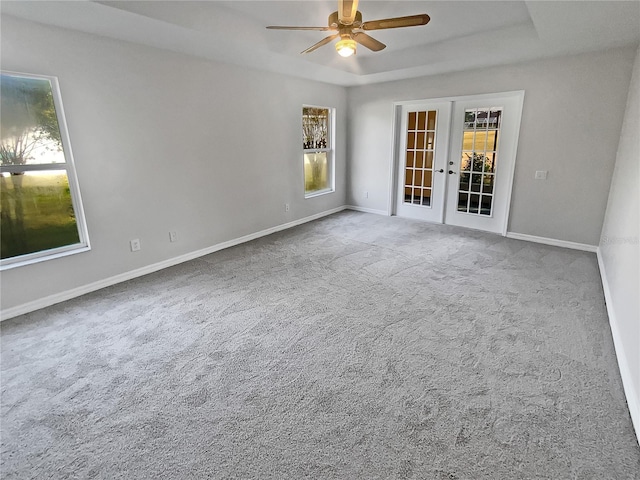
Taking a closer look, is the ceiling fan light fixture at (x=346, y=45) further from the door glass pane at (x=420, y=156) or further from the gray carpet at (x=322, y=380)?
the door glass pane at (x=420, y=156)

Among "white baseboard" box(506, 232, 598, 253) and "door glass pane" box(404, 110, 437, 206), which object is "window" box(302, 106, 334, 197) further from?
"white baseboard" box(506, 232, 598, 253)

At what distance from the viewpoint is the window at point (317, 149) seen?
18.7 ft

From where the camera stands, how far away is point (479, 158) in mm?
5055

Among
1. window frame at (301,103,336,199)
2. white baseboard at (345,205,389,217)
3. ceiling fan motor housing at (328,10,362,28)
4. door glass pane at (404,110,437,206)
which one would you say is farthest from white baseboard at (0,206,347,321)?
ceiling fan motor housing at (328,10,362,28)

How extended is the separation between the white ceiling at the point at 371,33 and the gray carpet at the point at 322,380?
2379mm

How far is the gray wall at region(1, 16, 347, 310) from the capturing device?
298 centimetres

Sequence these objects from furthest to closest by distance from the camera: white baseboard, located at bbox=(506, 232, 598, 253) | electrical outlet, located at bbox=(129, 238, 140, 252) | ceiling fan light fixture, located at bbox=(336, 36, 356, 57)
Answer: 1. white baseboard, located at bbox=(506, 232, 598, 253)
2. electrical outlet, located at bbox=(129, 238, 140, 252)
3. ceiling fan light fixture, located at bbox=(336, 36, 356, 57)

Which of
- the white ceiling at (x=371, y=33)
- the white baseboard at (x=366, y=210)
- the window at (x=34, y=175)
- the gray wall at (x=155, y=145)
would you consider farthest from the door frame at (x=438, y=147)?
the window at (x=34, y=175)

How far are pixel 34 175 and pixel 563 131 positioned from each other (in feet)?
18.9

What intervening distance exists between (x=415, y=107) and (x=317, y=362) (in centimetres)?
475

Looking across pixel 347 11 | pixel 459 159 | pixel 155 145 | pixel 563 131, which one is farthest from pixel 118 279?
pixel 563 131

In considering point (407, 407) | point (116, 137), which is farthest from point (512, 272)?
point (116, 137)

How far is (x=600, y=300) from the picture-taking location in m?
3.03

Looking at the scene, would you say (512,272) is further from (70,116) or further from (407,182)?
(70,116)
